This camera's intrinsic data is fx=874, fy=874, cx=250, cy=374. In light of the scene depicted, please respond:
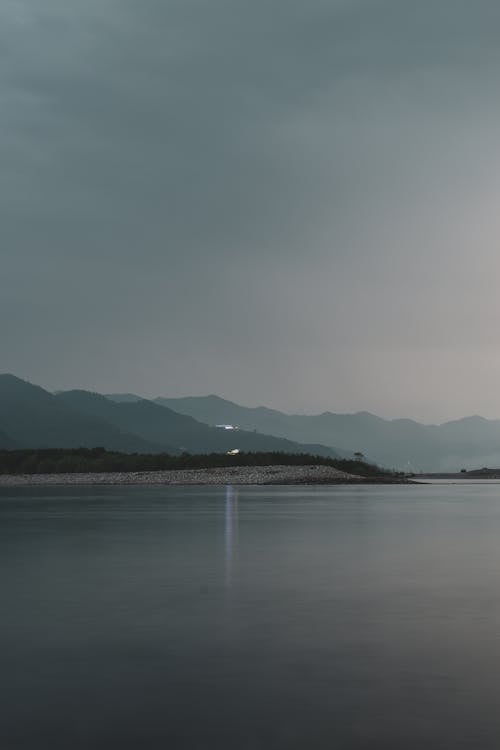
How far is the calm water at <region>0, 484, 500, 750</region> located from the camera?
1019 cm

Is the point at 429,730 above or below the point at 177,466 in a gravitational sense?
A: below

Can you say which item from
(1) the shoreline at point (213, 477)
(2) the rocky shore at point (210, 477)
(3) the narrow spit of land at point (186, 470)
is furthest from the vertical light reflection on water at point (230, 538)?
(3) the narrow spit of land at point (186, 470)

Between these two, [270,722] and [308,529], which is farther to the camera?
[308,529]

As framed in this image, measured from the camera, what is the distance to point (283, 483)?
15475 cm

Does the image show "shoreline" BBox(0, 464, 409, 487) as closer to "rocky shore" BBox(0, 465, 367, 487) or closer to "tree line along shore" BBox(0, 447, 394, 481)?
"rocky shore" BBox(0, 465, 367, 487)

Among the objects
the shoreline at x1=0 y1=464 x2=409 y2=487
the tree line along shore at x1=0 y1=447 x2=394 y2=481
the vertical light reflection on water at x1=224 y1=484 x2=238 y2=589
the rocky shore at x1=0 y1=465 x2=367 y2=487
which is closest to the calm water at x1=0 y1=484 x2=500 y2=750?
the vertical light reflection on water at x1=224 y1=484 x2=238 y2=589

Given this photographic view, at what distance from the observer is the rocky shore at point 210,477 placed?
527ft

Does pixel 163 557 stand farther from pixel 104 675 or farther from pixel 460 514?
pixel 460 514

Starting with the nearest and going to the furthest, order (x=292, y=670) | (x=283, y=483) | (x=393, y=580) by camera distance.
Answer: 1. (x=292, y=670)
2. (x=393, y=580)
3. (x=283, y=483)

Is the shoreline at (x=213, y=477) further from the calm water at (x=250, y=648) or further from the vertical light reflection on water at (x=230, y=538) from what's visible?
the calm water at (x=250, y=648)

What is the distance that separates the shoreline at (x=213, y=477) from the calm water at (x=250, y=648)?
423 ft

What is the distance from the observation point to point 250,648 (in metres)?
14.7

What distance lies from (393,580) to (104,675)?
12505 millimetres

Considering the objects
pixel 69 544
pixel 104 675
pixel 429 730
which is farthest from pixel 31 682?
pixel 69 544
